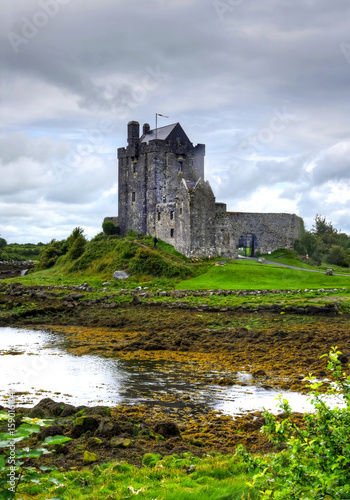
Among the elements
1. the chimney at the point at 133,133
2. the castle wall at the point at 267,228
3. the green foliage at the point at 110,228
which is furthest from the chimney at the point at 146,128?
the castle wall at the point at 267,228

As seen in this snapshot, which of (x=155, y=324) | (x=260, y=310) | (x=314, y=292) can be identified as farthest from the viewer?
(x=314, y=292)

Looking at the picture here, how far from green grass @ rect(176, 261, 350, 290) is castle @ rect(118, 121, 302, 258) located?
6.46 m

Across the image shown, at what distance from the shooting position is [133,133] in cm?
5438

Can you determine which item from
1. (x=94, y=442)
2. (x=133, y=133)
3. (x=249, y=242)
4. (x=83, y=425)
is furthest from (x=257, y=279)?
(x=94, y=442)

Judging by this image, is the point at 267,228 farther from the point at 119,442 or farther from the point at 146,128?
the point at 119,442

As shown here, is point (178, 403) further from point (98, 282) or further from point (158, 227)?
point (158, 227)

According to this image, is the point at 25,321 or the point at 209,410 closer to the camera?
the point at 209,410

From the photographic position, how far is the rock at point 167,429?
988 cm

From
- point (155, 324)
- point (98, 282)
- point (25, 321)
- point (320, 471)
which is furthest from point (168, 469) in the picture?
point (98, 282)

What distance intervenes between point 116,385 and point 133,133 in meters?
43.5

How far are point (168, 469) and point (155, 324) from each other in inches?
664

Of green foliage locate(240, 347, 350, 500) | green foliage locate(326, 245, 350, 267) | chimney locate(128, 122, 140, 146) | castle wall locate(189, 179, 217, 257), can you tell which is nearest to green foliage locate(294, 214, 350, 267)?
green foliage locate(326, 245, 350, 267)

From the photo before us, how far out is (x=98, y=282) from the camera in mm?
40688

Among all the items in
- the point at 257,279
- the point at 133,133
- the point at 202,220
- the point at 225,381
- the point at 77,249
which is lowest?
the point at 225,381
